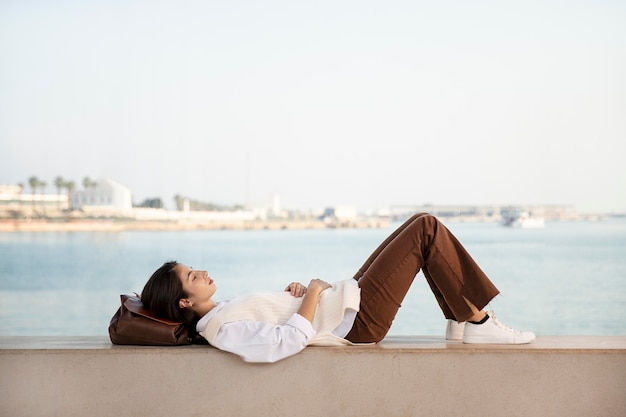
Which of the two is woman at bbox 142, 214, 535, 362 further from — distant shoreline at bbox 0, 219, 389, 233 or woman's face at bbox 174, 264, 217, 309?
distant shoreline at bbox 0, 219, 389, 233

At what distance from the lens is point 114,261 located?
2772cm

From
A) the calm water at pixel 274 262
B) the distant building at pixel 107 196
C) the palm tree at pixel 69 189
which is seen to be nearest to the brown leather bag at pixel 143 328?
the calm water at pixel 274 262

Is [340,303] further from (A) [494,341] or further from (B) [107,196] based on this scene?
(B) [107,196]

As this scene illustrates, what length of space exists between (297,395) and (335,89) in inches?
852

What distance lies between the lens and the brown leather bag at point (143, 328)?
3.08 metres

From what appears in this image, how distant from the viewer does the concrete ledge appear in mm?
3084

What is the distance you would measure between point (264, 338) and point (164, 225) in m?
24.3

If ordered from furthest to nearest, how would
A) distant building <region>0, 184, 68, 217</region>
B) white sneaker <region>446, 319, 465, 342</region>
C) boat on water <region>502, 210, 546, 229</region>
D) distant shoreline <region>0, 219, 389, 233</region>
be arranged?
boat on water <region>502, 210, 546, 229</region> → distant shoreline <region>0, 219, 389, 233</region> → distant building <region>0, 184, 68, 217</region> → white sneaker <region>446, 319, 465, 342</region>

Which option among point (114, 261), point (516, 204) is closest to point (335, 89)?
point (516, 204)

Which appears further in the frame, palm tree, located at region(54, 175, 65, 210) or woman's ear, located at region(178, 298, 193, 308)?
palm tree, located at region(54, 175, 65, 210)

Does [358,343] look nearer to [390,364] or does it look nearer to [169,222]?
[390,364]

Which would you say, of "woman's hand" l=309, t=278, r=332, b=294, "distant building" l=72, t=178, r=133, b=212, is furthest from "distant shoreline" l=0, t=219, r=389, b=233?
"woman's hand" l=309, t=278, r=332, b=294

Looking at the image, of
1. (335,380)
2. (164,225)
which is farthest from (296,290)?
(164,225)

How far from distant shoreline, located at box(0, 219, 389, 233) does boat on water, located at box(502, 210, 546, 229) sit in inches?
149
